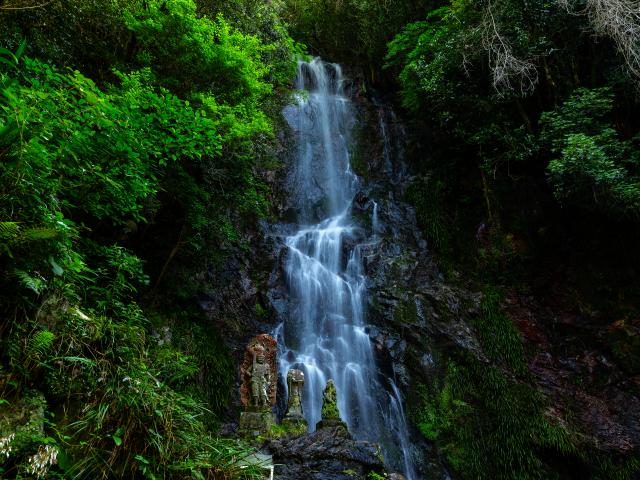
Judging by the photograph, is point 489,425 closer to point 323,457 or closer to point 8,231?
point 323,457

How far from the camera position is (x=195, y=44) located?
680cm

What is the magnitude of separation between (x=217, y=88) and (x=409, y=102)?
7909mm

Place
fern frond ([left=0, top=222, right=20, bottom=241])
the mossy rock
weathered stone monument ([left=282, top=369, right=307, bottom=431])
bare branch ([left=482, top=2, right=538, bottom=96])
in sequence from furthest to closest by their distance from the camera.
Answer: bare branch ([left=482, top=2, right=538, bottom=96]) → weathered stone monument ([left=282, top=369, right=307, bottom=431]) → fern frond ([left=0, top=222, right=20, bottom=241]) → the mossy rock

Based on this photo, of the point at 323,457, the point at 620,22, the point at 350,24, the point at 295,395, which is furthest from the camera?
the point at 350,24

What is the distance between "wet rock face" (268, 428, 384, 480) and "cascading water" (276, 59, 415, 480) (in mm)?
3642

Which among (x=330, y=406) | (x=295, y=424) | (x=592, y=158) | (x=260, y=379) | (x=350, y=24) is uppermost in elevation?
(x=350, y=24)

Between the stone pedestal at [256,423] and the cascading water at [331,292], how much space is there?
112 inches

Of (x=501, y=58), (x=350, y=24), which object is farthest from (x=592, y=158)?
(x=350, y=24)

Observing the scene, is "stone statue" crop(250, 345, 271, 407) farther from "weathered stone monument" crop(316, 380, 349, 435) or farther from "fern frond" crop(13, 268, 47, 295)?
"fern frond" crop(13, 268, 47, 295)

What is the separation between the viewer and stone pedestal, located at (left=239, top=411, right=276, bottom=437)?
5.96 meters

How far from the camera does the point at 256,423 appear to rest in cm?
604

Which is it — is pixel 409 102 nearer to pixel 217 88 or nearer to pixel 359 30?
pixel 359 30

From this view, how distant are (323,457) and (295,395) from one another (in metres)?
1.74

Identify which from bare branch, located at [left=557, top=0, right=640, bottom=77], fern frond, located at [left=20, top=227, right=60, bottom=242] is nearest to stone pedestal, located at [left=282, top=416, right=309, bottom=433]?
fern frond, located at [left=20, top=227, right=60, bottom=242]
